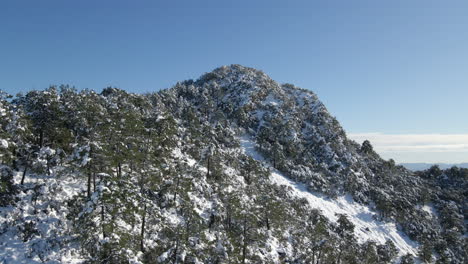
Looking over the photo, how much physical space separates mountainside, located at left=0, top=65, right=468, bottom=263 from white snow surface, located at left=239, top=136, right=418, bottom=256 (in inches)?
20.7

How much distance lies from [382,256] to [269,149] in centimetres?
4309

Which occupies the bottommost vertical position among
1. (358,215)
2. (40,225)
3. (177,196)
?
(358,215)

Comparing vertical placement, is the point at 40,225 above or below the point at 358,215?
above

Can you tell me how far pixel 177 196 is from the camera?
3462 cm

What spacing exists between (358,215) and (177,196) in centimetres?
6366

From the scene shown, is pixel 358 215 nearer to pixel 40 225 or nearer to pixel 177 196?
pixel 177 196

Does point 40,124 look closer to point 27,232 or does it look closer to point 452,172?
point 27,232

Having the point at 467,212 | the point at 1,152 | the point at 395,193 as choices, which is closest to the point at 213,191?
the point at 1,152

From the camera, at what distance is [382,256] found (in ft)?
185

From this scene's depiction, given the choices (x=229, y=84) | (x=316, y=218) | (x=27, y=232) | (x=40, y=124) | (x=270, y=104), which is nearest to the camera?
(x=27, y=232)

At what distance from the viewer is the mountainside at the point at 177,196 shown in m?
20.6

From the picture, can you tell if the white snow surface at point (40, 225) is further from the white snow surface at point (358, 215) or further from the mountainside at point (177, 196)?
the white snow surface at point (358, 215)

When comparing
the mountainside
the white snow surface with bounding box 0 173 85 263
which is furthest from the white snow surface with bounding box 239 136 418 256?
the white snow surface with bounding box 0 173 85 263

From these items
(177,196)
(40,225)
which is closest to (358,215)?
(177,196)
